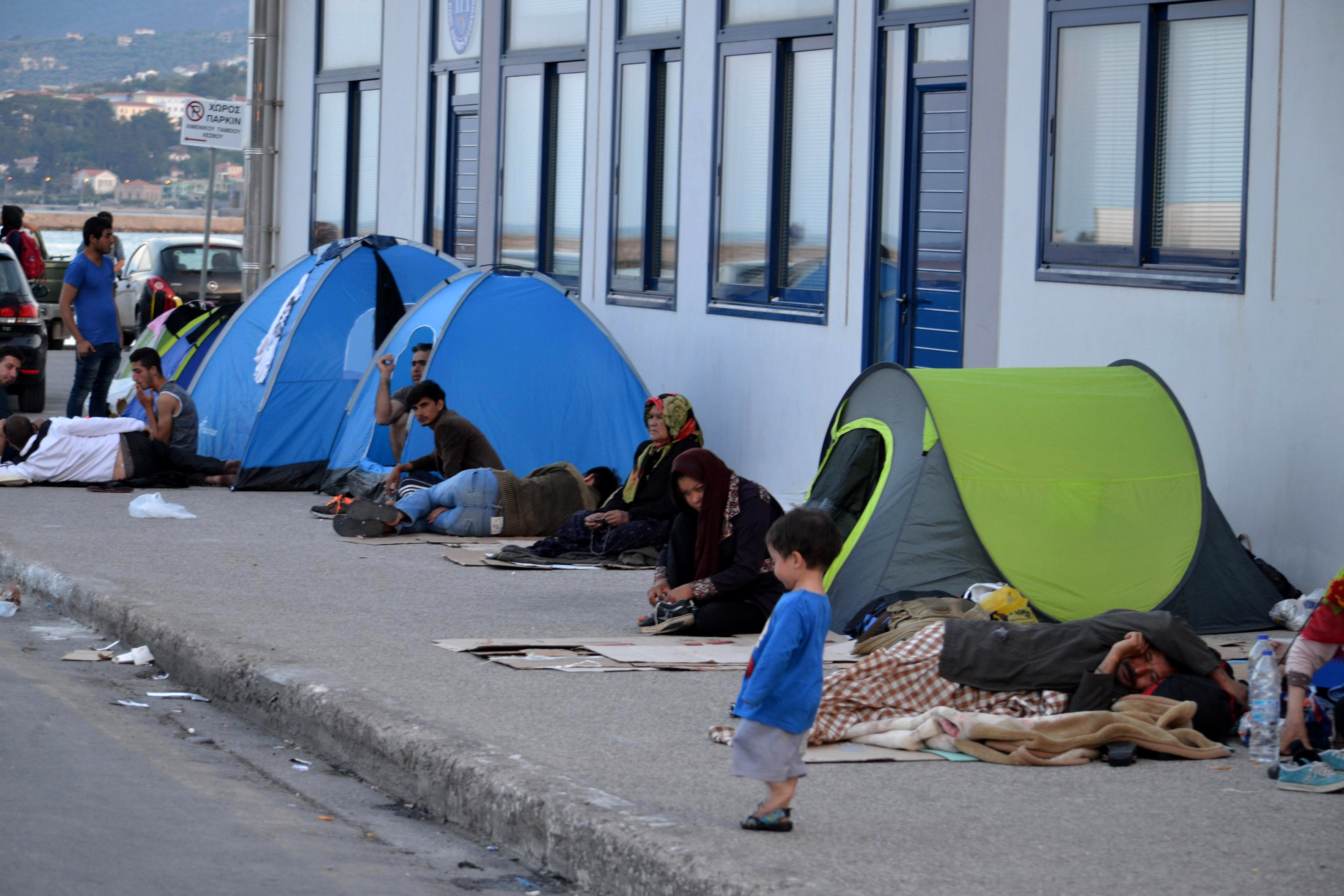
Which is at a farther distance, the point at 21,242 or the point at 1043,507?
the point at 21,242

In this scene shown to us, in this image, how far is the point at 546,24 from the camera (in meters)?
15.8

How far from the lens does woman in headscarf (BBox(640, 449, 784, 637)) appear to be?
841 centimetres

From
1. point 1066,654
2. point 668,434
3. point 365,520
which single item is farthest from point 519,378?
point 1066,654

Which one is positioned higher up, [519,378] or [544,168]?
[544,168]

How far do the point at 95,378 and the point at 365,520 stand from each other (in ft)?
16.9

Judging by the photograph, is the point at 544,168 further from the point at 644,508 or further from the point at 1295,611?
the point at 1295,611

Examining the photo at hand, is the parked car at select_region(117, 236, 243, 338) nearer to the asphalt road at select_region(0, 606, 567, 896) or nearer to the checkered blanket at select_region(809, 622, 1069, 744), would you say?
the asphalt road at select_region(0, 606, 567, 896)

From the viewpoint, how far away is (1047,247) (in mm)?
10484

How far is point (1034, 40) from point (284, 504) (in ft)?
20.3

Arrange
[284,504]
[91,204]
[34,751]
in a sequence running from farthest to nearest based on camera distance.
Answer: [91,204] < [284,504] < [34,751]

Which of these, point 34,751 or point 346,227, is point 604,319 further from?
point 34,751

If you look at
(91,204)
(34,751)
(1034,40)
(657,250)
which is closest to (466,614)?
(34,751)

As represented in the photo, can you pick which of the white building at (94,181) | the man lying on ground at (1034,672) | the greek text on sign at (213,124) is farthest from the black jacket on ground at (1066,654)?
the white building at (94,181)

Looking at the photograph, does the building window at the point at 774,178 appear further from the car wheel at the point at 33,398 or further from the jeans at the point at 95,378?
the car wheel at the point at 33,398
